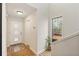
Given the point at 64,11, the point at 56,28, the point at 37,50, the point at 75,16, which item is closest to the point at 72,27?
the point at 75,16

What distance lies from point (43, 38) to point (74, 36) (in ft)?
9.60

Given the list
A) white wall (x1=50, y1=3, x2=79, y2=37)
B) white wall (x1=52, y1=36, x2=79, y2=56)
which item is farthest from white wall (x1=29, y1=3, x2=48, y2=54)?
white wall (x1=52, y1=36, x2=79, y2=56)

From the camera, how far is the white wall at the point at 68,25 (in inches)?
63.0

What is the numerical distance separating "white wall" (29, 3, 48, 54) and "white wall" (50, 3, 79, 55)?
38cm

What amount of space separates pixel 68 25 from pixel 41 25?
113cm

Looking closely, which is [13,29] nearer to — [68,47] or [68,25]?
[68,25]

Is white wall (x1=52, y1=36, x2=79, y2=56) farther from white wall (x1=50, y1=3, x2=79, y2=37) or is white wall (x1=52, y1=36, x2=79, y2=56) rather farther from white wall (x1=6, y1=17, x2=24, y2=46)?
white wall (x1=6, y1=17, x2=24, y2=46)

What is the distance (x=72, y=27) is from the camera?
3428 mm

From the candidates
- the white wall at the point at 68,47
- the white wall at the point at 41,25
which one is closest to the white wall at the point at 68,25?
the white wall at the point at 68,47

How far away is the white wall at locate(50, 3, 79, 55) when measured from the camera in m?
1.60

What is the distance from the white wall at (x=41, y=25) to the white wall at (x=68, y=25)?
376 mm

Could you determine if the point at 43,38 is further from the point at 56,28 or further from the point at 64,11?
the point at 64,11

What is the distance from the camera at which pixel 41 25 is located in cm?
419

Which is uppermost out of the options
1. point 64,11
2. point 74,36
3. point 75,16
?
point 64,11
